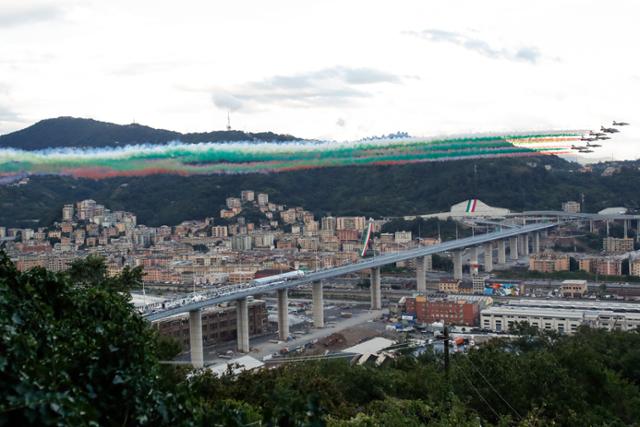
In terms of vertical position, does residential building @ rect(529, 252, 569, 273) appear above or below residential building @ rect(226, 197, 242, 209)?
below

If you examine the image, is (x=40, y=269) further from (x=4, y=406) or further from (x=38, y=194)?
(x=38, y=194)

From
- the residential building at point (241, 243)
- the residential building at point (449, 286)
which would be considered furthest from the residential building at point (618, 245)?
the residential building at point (241, 243)

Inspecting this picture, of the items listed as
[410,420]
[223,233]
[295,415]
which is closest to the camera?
[295,415]

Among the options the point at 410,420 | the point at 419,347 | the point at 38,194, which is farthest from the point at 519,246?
the point at 410,420

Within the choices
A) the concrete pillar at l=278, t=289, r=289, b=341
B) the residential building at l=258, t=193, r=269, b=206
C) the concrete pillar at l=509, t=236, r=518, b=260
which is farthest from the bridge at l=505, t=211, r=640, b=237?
the concrete pillar at l=278, t=289, r=289, b=341

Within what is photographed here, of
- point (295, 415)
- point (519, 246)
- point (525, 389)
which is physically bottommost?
point (519, 246)

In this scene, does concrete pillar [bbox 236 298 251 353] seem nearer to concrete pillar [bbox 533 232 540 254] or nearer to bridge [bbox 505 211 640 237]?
concrete pillar [bbox 533 232 540 254]
